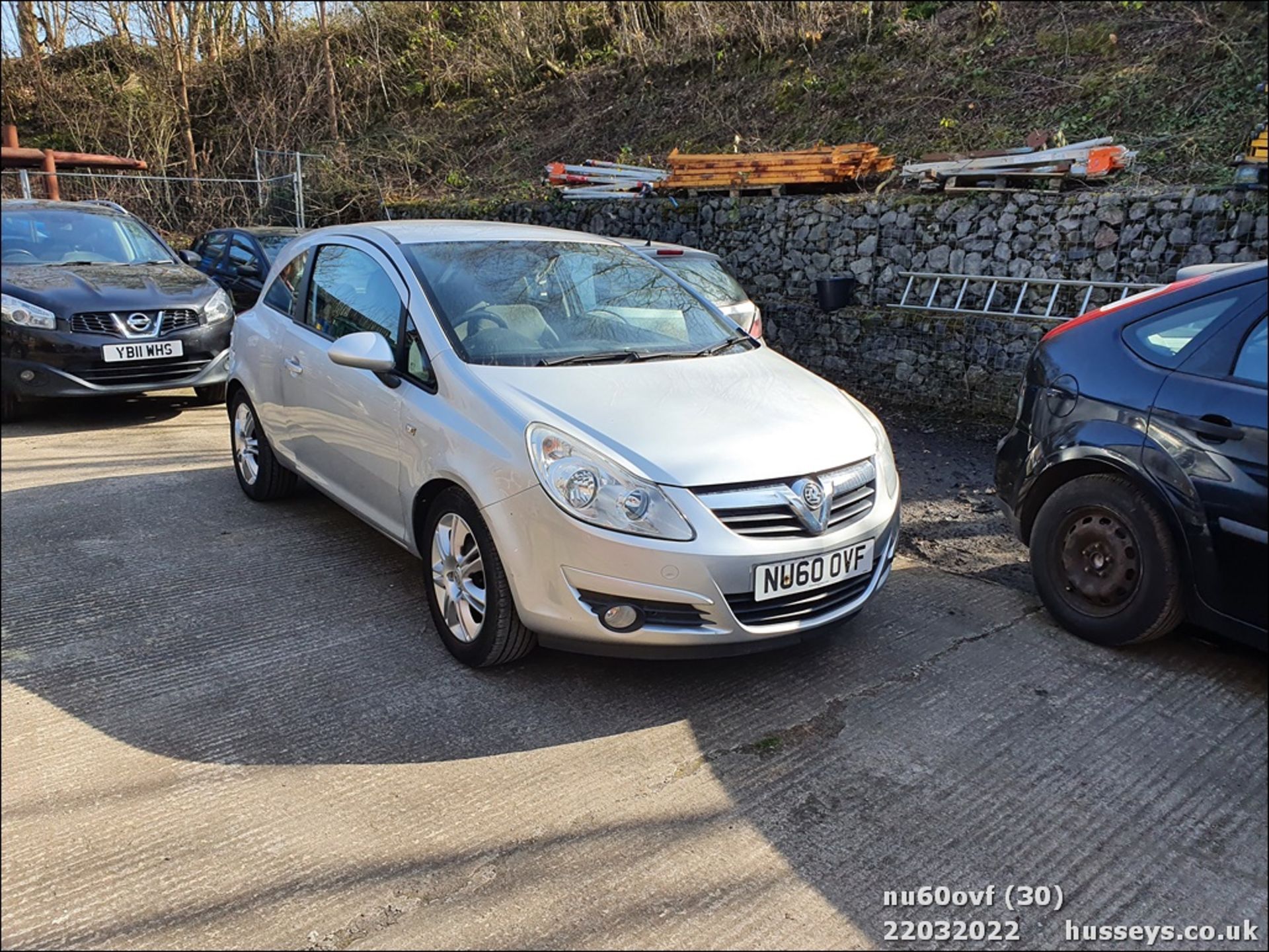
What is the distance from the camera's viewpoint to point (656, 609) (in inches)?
124

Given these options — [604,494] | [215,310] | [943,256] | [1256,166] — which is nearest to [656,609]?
[604,494]

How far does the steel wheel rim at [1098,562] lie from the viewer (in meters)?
3.30

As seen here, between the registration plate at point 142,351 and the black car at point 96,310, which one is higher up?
the black car at point 96,310

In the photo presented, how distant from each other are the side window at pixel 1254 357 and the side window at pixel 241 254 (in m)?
9.84

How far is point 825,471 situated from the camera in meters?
3.35

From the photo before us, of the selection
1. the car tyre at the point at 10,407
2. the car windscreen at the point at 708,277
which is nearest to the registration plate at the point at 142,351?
the car tyre at the point at 10,407

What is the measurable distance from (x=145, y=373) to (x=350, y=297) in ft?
6.14

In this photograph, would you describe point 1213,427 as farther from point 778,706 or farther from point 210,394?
point 210,394

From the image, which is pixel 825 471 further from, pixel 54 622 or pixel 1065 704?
pixel 54 622

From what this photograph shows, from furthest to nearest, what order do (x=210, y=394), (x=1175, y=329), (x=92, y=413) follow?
(x=210, y=394) → (x=1175, y=329) → (x=92, y=413)

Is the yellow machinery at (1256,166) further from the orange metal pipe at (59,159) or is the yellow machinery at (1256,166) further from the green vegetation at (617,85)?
the orange metal pipe at (59,159)

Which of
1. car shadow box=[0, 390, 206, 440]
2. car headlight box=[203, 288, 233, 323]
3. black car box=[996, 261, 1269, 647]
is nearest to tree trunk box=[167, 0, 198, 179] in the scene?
car shadow box=[0, 390, 206, 440]

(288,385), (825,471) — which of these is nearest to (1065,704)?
(825,471)

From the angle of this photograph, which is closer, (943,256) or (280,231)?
(943,256)
